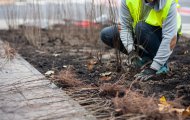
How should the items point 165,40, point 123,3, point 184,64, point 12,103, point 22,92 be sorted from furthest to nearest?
point 184,64, point 123,3, point 165,40, point 22,92, point 12,103

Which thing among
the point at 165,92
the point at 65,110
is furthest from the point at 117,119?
the point at 165,92

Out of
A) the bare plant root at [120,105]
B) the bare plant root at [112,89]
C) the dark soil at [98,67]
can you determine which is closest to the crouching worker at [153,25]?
the dark soil at [98,67]

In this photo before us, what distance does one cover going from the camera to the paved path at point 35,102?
1.33m

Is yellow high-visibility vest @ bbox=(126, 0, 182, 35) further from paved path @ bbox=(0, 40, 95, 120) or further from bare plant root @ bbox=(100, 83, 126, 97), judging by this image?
paved path @ bbox=(0, 40, 95, 120)

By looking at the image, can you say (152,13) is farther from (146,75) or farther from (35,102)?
(35,102)

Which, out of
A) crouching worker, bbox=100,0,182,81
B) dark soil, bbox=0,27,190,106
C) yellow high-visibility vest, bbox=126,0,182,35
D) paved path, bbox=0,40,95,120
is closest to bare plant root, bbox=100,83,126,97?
dark soil, bbox=0,27,190,106

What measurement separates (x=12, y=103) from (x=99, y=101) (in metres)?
0.70

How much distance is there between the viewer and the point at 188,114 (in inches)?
51.8

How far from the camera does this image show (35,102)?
1508mm

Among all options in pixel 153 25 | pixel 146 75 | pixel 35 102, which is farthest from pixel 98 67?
pixel 35 102

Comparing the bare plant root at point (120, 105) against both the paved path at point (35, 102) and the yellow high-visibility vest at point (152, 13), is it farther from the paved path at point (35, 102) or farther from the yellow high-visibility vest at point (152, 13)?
the yellow high-visibility vest at point (152, 13)

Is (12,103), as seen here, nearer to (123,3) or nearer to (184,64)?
(123,3)

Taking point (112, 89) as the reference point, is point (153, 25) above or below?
above

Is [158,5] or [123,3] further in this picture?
[123,3]
